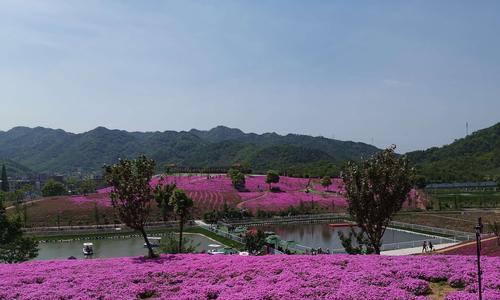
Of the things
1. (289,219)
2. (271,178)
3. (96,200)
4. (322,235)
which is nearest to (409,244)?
(322,235)

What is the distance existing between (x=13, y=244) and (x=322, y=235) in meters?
41.7

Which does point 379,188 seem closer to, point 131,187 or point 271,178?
point 131,187

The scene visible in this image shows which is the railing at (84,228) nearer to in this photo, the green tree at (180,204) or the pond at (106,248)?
the pond at (106,248)

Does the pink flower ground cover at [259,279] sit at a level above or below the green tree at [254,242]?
above

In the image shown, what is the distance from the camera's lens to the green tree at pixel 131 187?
25250 millimetres

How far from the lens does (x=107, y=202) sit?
294ft

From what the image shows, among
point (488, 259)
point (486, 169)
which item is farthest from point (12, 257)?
point (486, 169)

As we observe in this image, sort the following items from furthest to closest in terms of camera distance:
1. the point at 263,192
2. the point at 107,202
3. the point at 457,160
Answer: the point at 457,160, the point at 263,192, the point at 107,202

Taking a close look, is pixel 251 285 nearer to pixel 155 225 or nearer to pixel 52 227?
pixel 155 225

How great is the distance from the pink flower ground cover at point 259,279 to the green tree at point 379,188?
655 cm

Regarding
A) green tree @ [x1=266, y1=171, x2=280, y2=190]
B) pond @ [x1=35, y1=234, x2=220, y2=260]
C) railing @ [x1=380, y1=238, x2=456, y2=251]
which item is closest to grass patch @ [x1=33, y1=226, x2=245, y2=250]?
pond @ [x1=35, y1=234, x2=220, y2=260]

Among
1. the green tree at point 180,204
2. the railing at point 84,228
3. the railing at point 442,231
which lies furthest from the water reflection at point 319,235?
the green tree at point 180,204

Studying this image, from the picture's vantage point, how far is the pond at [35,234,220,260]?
53438mm

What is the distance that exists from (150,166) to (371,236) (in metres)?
13.2
